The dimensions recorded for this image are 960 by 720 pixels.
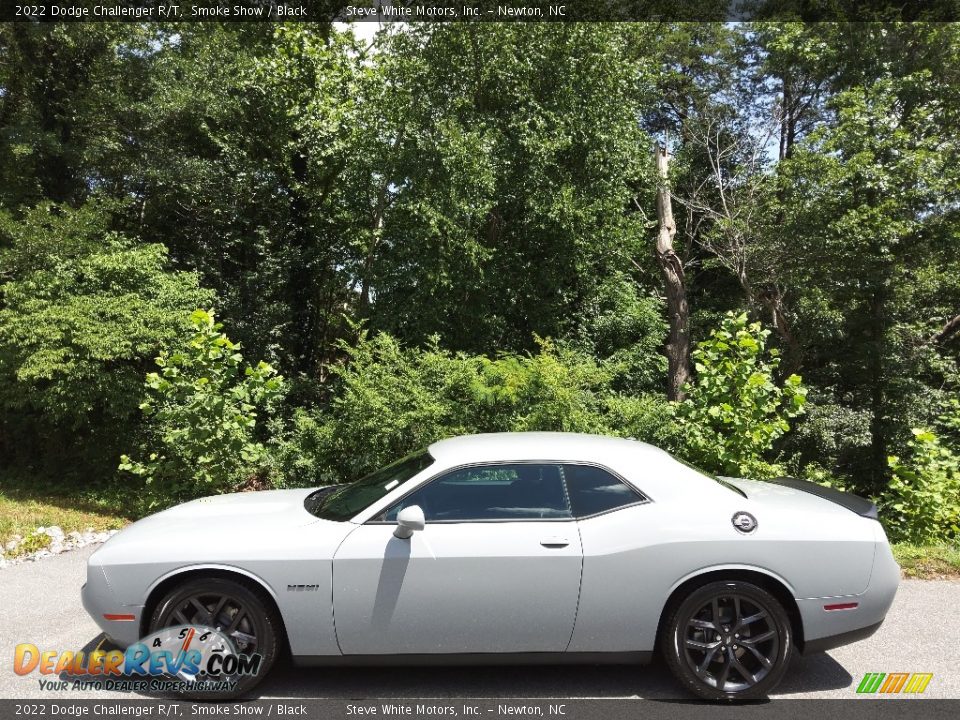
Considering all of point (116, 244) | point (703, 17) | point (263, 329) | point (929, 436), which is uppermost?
point (703, 17)

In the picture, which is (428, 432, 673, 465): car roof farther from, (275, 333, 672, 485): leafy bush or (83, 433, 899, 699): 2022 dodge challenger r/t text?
(275, 333, 672, 485): leafy bush

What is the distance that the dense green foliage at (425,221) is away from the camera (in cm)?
1116

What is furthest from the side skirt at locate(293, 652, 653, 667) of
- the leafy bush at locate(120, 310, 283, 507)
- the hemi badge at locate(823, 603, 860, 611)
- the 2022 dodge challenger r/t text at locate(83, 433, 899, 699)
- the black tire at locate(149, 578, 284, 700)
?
the leafy bush at locate(120, 310, 283, 507)

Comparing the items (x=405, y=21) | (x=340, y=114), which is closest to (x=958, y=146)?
(x=405, y=21)

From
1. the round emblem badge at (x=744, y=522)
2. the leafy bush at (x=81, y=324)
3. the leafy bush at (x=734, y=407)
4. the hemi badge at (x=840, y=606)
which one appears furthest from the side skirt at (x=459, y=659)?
the leafy bush at (x=81, y=324)

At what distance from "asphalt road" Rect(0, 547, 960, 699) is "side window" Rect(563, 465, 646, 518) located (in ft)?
3.32

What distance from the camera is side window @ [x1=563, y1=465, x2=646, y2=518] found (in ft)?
13.4

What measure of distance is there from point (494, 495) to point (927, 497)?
603 centimetres

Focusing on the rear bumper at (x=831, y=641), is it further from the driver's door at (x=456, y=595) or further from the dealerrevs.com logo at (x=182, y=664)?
the dealerrevs.com logo at (x=182, y=664)

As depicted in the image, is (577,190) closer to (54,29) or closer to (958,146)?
(958,146)

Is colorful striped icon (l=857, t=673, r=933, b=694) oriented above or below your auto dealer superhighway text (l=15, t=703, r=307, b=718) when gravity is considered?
below

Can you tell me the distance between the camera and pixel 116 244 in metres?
11.9

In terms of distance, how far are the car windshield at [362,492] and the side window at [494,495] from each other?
20cm

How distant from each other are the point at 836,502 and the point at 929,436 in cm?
437
